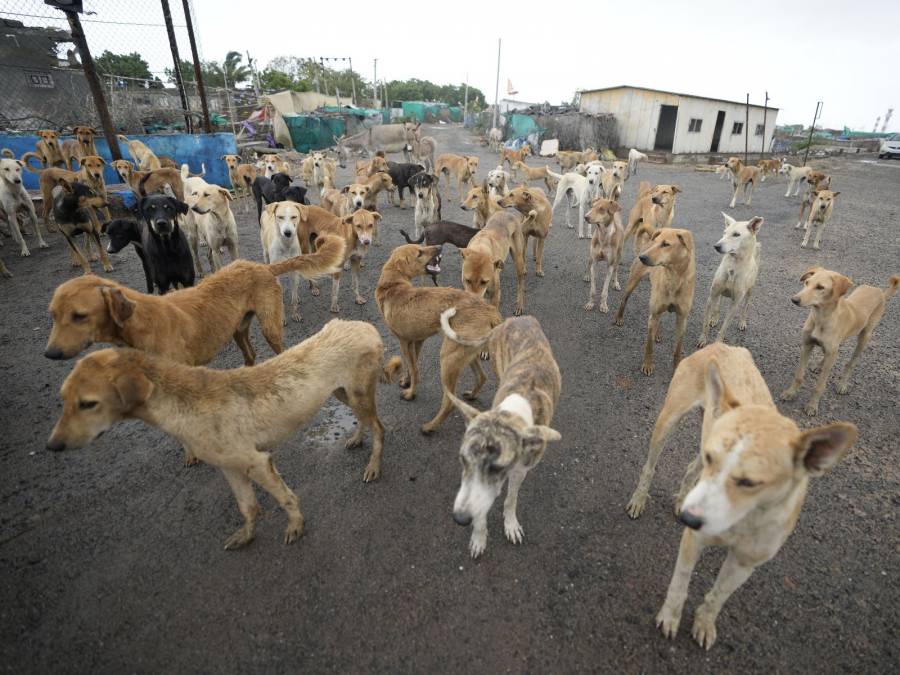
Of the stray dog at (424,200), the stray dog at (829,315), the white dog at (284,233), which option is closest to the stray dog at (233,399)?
the white dog at (284,233)

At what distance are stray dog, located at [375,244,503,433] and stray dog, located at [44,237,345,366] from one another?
0.74m

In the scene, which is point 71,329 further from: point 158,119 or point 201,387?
point 158,119

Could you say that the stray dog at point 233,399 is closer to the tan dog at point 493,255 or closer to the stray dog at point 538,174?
the tan dog at point 493,255

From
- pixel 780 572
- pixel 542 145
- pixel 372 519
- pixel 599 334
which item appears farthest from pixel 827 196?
pixel 542 145

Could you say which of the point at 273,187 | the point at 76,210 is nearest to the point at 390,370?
the point at 76,210

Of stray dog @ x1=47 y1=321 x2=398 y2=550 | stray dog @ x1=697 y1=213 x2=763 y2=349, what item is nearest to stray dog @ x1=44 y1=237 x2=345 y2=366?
stray dog @ x1=47 y1=321 x2=398 y2=550

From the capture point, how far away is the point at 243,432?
274 cm

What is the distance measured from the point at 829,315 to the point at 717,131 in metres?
37.0

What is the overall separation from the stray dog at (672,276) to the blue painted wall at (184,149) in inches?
613

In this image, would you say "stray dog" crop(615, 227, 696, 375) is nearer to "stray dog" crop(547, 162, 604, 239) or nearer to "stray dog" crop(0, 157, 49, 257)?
"stray dog" crop(547, 162, 604, 239)

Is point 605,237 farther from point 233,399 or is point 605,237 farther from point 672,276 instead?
point 233,399

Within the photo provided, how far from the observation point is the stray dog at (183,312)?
9.99 feet

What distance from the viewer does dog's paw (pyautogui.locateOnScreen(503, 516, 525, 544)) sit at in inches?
123

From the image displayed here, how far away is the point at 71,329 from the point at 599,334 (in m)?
6.11
